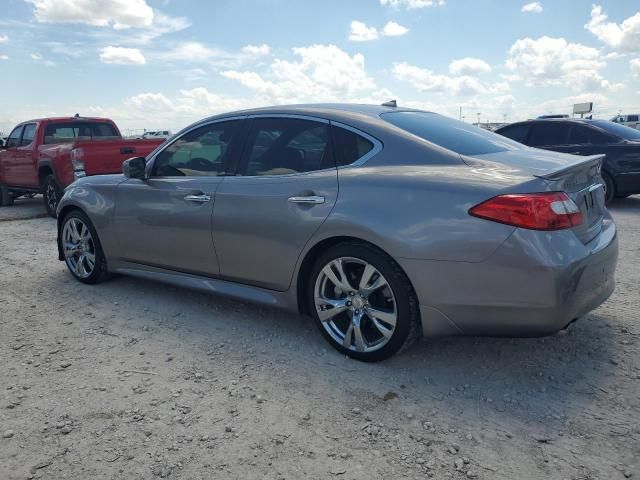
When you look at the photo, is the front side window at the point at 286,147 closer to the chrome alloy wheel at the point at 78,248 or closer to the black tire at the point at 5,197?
the chrome alloy wheel at the point at 78,248

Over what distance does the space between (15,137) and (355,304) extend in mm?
10204

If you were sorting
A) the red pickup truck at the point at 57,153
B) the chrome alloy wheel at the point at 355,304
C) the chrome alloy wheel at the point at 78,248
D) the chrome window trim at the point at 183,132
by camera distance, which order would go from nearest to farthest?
the chrome alloy wheel at the point at 355,304, the chrome window trim at the point at 183,132, the chrome alloy wheel at the point at 78,248, the red pickup truck at the point at 57,153

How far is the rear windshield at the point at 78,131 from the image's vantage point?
33.8 ft

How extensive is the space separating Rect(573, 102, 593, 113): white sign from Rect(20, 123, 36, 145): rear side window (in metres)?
37.0

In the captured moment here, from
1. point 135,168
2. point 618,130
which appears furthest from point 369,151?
point 618,130

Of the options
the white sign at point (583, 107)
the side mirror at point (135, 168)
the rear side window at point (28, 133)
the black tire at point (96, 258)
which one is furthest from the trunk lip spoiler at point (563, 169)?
the white sign at point (583, 107)

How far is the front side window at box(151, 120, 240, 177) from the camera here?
161 inches

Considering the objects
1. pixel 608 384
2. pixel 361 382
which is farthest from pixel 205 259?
pixel 608 384

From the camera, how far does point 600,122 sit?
9.61 meters

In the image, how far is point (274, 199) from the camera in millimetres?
3613

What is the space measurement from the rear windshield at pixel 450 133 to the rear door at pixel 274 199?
53 centimetres

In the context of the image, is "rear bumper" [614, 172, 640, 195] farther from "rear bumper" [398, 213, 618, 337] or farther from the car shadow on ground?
"rear bumper" [398, 213, 618, 337]

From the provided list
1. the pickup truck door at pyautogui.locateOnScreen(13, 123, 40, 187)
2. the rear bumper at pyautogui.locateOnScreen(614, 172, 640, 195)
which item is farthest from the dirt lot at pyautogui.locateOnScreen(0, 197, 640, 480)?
the pickup truck door at pyautogui.locateOnScreen(13, 123, 40, 187)

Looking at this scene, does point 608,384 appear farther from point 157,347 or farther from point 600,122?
point 600,122
